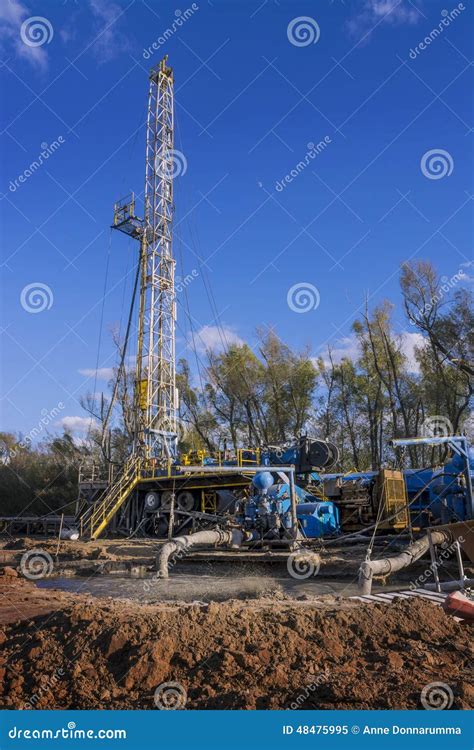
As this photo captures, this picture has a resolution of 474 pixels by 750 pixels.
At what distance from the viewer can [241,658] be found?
6.18m

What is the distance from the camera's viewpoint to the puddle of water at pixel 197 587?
11977 mm

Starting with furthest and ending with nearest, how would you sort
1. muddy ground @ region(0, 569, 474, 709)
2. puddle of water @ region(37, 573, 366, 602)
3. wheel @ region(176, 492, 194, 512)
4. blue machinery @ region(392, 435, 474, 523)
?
wheel @ region(176, 492, 194, 512) → blue machinery @ region(392, 435, 474, 523) → puddle of water @ region(37, 573, 366, 602) → muddy ground @ region(0, 569, 474, 709)

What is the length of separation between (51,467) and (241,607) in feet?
142

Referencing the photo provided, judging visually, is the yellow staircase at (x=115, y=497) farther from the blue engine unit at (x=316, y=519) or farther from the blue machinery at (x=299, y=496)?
the blue engine unit at (x=316, y=519)

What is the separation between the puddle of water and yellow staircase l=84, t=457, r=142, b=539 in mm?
10667

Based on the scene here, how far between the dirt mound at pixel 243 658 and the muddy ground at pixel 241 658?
13 millimetres

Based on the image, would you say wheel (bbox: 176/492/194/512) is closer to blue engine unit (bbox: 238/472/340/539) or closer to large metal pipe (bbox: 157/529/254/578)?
blue engine unit (bbox: 238/472/340/539)

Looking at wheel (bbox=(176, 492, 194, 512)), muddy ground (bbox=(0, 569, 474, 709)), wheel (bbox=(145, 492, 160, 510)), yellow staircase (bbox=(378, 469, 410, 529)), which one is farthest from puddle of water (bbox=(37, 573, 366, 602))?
wheel (bbox=(145, 492, 160, 510))

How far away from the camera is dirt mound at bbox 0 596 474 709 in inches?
216

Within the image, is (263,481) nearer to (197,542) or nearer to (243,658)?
(197,542)

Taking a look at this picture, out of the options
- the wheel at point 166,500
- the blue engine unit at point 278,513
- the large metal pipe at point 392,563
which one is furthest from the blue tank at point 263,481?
the wheel at point 166,500

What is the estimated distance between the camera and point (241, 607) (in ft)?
28.6

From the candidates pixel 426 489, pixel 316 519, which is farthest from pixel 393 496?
pixel 316 519

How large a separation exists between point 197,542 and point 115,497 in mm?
12294
